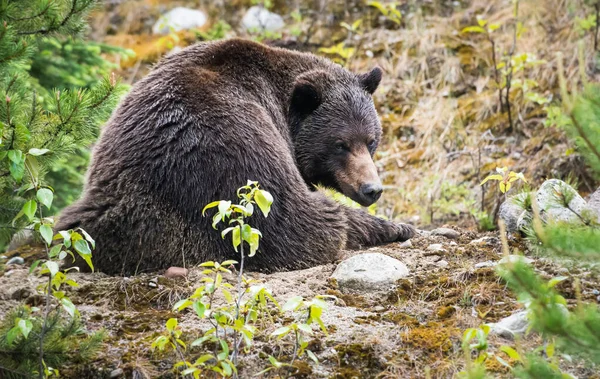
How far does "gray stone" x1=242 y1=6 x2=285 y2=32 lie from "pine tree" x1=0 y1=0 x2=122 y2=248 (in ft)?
24.0

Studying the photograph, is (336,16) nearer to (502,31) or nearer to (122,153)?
(502,31)

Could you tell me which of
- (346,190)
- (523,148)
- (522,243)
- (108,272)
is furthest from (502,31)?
(108,272)

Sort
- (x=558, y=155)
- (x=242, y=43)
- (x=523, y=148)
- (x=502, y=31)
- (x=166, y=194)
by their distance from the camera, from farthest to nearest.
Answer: (x=502, y=31) → (x=523, y=148) → (x=558, y=155) → (x=242, y=43) → (x=166, y=194)

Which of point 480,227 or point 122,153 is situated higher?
point 122,153

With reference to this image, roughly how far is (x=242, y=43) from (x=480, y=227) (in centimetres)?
296

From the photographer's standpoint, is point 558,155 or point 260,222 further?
point 558,155

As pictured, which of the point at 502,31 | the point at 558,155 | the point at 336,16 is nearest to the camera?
the point at 558,155

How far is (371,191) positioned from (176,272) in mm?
1950

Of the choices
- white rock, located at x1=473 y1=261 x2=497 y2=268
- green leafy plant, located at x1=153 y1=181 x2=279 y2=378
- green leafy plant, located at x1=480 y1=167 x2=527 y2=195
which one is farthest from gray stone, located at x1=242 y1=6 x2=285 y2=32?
green leafy plant, located at x1=153 y1=181 x2=279 y2=378

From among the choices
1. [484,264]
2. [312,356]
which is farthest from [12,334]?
[484,264]

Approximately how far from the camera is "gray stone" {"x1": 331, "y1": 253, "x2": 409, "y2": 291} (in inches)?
182

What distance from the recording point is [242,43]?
6121mm

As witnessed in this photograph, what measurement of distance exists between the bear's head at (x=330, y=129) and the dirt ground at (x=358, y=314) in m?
1.17

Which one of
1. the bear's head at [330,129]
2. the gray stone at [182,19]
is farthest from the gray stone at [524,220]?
the gray stone at [182,19]
